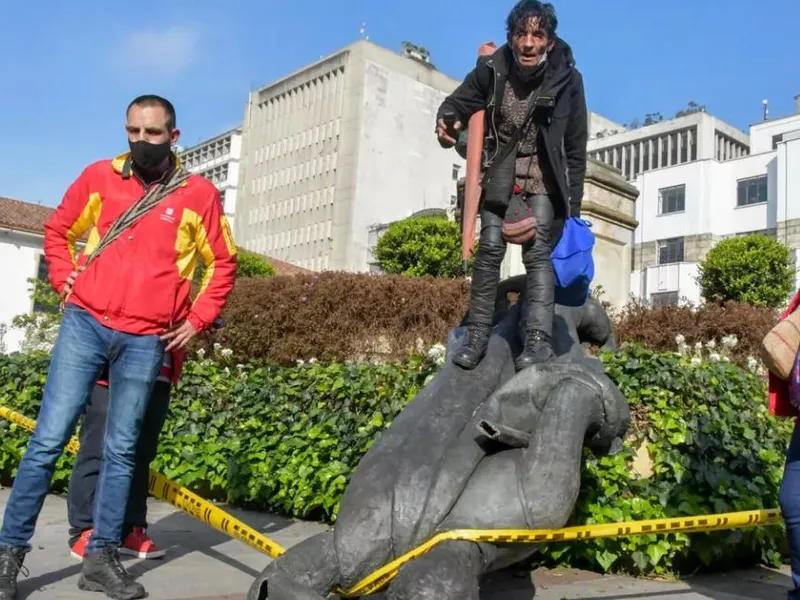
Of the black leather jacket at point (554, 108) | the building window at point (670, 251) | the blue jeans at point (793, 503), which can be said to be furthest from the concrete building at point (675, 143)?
the blue jeans at point (793, 503)

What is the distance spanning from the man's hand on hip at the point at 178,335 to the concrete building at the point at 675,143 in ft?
206

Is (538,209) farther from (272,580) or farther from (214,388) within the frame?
(214,388)

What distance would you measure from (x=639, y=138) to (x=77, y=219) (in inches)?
2722

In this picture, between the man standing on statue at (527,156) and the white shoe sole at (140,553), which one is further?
the white shoe sole at (140,553)

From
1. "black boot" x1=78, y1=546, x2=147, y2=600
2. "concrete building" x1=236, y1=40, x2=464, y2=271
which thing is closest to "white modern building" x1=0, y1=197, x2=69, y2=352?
"concrete building" x1=236, y1=40, x2=464, y2=271

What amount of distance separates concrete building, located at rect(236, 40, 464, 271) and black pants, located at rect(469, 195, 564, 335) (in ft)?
207

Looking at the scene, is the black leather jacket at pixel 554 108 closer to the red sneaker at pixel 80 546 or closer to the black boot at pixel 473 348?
the black boot at pixel 473 348

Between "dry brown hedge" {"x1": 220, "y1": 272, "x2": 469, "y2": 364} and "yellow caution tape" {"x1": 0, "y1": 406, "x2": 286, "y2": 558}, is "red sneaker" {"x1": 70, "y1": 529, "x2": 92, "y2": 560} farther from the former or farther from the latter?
"dry brown hedge" {"x1": 220, "y1": 272, "x2": 469, "y2": 364}

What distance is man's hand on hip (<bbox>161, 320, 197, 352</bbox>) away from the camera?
3.69 meters

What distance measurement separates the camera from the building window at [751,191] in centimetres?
4706

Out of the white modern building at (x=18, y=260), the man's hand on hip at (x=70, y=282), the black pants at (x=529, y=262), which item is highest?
the white modern building at (x=18, y=260)

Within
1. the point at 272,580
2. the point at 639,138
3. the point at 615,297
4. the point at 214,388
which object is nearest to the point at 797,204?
the point at 639,138

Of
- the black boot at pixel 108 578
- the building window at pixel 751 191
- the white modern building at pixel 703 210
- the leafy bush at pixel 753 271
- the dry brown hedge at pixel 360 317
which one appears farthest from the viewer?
the building window at pixel 751 191

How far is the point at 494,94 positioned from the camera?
11.9 ft
